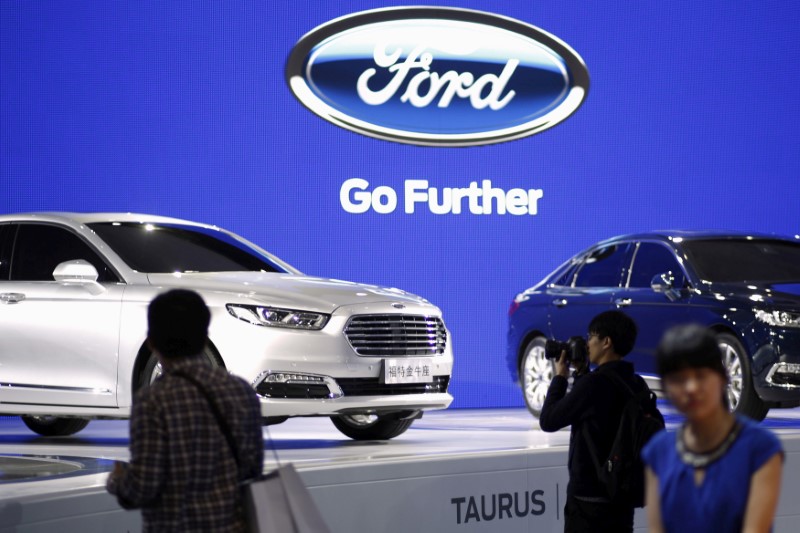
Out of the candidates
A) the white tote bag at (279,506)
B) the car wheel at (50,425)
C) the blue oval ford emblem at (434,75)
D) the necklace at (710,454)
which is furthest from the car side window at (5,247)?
the necklace at (710,454)

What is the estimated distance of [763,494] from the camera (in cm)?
249

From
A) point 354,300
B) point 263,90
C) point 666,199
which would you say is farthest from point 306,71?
point 354,300

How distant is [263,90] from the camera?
38.5 feet

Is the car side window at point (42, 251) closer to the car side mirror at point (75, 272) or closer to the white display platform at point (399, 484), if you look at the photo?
the car side mirror at point (75, 272)

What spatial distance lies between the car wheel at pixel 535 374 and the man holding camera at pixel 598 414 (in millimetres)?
5520

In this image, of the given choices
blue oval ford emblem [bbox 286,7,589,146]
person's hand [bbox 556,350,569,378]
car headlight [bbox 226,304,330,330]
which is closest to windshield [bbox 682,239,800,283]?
car headlight [bbox 226,304,330,330]

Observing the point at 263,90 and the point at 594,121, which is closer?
the point at 263,90

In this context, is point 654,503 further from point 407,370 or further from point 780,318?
point 780,318

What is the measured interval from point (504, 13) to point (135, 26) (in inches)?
140

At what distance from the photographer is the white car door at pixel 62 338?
7.24m

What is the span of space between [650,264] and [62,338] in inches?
177

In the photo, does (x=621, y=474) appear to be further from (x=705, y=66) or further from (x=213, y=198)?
(x=705, y=66)

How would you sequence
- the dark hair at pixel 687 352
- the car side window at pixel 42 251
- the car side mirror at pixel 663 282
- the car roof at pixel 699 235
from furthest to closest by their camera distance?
the car roof at pixel 699 235 < the car side mirror at pixel 663 282 < the car side window at pixel 42 251 < the dark hair at pixel 687 352

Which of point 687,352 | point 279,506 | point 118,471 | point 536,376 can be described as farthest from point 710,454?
point 536,376
